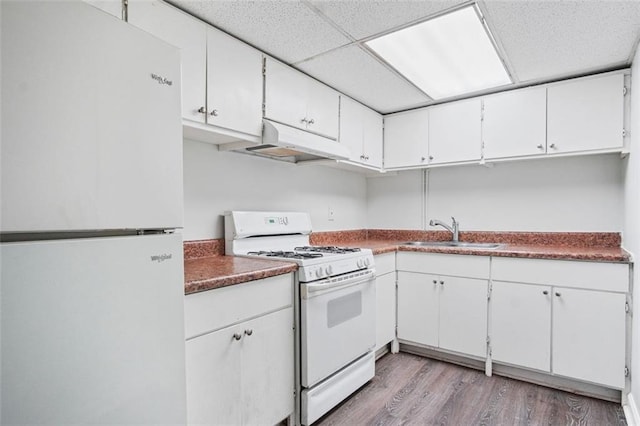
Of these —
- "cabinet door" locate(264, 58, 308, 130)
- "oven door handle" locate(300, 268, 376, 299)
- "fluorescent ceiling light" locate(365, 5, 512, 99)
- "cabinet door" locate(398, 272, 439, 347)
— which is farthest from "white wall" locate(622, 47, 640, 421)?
"cabinet door" locate(264, 58, 308, 130)

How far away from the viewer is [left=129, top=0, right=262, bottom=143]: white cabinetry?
5.08 feet

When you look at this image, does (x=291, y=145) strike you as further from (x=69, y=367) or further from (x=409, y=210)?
(x=409, y=210)

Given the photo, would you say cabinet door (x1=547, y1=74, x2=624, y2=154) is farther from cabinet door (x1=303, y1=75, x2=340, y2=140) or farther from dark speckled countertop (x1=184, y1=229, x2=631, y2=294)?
cabinet door (x1=303, y1=75, x2=340, y2=140)

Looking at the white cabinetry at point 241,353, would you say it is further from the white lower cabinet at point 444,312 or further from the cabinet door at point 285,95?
the white lower cabinet at point 444,312

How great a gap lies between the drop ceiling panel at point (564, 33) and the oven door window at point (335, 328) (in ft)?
5.42

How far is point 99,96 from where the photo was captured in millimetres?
907

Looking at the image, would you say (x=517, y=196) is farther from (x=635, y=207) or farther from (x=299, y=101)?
(x=299, y=101)

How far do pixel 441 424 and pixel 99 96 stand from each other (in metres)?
2.18

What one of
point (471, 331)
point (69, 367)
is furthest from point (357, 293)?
point (69, 367)

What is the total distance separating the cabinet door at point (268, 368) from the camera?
156 cm

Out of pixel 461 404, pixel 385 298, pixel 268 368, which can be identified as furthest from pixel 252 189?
pixel 461 404

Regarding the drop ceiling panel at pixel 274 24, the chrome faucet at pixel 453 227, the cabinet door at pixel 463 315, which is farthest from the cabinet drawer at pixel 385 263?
the drop ceiling panel at pixel 274 24

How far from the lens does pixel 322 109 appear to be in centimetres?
252

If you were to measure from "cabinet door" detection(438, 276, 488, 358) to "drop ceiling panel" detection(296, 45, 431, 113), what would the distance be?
150 centimetres
